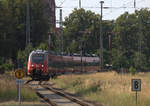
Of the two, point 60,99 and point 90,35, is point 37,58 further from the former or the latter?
point 90,35

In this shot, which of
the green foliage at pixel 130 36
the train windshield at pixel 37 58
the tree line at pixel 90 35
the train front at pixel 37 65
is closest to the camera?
the train front at pixel 37 65

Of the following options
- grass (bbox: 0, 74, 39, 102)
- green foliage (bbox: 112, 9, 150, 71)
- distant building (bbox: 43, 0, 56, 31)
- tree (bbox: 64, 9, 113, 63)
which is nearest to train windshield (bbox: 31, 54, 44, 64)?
grass (bbox: 0, 74, 39, 102)

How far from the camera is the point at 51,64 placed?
4922 centimetres

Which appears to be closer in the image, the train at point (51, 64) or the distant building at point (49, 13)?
the train at point (51, 64)

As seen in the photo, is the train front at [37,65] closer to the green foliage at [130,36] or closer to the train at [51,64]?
the train at [51,64]

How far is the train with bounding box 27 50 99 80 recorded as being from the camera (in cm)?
4684

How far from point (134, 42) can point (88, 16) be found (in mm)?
17815

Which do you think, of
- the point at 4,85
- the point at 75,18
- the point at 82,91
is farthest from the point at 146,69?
the point at 4,85

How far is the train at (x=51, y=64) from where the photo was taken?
46844mm

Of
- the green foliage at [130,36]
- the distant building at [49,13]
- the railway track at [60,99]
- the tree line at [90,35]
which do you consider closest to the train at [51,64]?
the tree line at [90,35]

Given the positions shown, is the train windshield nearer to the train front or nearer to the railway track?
the train front

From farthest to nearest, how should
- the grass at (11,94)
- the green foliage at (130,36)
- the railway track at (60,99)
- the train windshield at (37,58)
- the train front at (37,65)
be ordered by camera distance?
the green foliage at (130,36), the train windshield at (37,58), the train front at (37,65), the grass at (11,94), the railway track at (60,99)

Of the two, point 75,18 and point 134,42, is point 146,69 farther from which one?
point 75,18

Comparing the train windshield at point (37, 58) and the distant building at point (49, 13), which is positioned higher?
the distant building at point (49, 13)
